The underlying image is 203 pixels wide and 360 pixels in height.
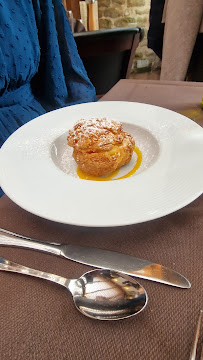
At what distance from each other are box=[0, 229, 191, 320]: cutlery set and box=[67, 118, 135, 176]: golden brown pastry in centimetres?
28

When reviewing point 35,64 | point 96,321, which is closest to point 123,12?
point 35,64

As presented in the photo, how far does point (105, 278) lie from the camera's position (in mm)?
379

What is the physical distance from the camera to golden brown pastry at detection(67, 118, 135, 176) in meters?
0.66

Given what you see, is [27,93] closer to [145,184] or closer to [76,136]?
[76,136]

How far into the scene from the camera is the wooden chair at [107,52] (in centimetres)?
151

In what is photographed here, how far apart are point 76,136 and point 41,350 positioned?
1.59 feet

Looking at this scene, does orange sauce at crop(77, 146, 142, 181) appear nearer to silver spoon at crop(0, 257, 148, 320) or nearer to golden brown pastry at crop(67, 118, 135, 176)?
golden brown pastry at crop(67, 118, 135, 176)

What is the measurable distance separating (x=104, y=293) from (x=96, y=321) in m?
0.04

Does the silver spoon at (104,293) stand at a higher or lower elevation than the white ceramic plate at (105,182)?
lower

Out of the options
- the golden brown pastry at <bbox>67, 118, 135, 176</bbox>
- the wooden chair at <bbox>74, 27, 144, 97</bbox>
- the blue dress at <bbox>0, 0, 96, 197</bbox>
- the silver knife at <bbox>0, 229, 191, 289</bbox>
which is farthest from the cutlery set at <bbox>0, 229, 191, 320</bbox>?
the wooden chair at <bbox>74, 27, 144, 97</bbox>

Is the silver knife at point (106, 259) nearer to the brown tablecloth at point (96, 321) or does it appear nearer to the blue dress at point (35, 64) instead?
the brown tablecloth at point (96, 321)

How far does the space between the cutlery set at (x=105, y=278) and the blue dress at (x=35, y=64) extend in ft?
2.51

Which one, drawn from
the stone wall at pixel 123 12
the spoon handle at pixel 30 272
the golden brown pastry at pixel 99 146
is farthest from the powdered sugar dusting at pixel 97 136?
the stone wall at pixel 123 12

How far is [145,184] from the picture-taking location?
1.69ft
